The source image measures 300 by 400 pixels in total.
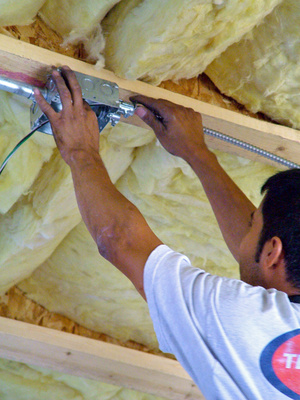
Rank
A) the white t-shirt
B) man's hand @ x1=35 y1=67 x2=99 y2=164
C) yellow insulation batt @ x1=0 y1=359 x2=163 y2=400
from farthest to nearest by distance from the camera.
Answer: yellow insulation batt @ x1=0 y1=359 x2=163 y2=400 → man's hand @ x1=35 y1=67 x2=99 y2=164 → the white t-shirt

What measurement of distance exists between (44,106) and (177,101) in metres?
0.38

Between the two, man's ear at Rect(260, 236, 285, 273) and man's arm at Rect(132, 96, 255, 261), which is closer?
man's ear at Rect(260, 236, 285, 273)

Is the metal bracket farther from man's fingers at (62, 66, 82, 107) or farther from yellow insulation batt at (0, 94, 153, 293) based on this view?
yellow insulation batt at (0, 94, 153, 293)

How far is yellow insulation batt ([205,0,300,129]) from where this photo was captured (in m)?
1.39

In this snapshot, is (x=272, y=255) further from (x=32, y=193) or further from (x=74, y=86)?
(x=32, y=193)

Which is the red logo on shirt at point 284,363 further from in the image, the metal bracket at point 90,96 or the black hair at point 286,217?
the metal bracket at point 90,96

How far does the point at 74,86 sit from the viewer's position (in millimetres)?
1103

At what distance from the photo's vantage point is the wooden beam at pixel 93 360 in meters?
1.81

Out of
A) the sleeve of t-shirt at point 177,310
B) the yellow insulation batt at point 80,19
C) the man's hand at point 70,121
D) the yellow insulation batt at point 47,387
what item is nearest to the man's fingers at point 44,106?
the man's hand at point 70,121

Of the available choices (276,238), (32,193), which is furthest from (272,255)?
(32,193)

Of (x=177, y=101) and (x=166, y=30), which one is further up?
(x=166, y=30)

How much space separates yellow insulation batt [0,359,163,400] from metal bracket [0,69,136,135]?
4.04 ft

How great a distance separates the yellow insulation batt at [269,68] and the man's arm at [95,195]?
0.57 meters

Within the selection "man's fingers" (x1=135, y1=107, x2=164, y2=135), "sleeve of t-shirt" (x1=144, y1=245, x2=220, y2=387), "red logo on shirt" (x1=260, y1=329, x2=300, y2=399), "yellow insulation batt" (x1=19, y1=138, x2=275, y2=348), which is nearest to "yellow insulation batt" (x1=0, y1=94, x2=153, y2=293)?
"yellow insulation batt" (x1=19, y1=138, x2=275, y2=348)
